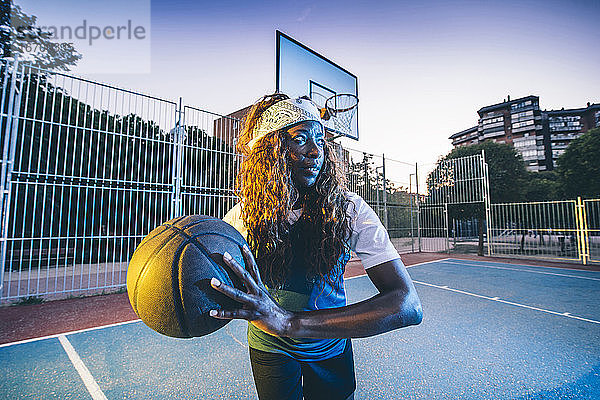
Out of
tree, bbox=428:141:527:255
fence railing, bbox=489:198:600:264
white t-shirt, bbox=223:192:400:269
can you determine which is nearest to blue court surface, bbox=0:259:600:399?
white t-shirt, bbox=223:192:400:269

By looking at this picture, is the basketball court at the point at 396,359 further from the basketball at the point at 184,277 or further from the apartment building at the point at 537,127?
the apartment building at the point at 537,127

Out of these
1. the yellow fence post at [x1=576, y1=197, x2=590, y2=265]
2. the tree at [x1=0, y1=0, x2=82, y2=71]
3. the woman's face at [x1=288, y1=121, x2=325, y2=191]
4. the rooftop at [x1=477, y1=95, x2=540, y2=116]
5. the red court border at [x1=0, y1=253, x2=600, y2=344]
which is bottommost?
the red court border at [x1=0, y1=253, x2=600, y2=344]

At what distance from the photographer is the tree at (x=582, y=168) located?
17250 mm

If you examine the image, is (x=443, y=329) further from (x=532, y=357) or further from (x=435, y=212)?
(x=435, y=212)

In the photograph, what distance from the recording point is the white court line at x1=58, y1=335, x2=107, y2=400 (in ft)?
9.02

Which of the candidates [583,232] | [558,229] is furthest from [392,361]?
[583,232]

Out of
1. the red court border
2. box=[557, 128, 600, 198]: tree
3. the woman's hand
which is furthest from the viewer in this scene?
box=[557, 128, 600, 198]: tree

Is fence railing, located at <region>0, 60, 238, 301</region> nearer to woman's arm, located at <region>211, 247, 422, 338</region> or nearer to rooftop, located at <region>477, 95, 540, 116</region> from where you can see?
woman's arm, located at <region>211, 247, 422, 338</region>

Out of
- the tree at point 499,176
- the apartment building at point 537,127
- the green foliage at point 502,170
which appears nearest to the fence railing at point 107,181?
the tree at point 499,176

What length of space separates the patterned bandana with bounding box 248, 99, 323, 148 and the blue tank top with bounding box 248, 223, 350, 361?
1.56 ft

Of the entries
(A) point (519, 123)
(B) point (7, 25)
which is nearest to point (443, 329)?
(B) point (7, 25)

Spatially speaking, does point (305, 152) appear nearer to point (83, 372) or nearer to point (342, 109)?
point (83, 372)

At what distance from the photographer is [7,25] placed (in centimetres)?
987

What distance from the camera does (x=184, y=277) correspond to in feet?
3.31
